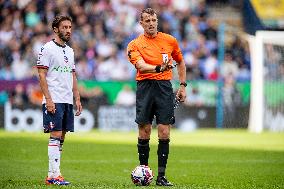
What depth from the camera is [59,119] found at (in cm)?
1164

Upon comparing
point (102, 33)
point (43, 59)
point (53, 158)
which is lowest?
point (53, 158)

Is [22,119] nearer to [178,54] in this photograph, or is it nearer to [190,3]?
[190,3]

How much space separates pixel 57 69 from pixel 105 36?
20.4m

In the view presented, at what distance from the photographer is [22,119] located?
2675 centimetres

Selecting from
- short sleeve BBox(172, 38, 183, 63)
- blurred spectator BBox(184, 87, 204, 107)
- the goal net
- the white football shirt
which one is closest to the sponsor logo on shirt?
the white football shirt

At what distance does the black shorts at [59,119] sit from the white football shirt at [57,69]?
0.08m

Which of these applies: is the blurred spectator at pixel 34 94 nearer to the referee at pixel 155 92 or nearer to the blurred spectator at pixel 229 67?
the blurred spectator at pixel 229 67

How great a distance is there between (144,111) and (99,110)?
16.2 m

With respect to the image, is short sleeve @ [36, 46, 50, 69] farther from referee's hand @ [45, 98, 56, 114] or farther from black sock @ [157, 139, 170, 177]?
black sock @ [157, 139, 170, 177]

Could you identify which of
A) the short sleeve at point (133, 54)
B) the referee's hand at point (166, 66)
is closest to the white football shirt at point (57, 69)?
the short sleeve at point (133, 54)

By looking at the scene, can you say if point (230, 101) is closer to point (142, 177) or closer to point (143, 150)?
point (143, 150)

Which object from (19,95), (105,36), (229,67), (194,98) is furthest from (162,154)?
(105,36)

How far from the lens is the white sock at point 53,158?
37.9 ft

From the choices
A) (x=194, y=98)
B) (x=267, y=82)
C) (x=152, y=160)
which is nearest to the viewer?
(x=152, y=160)
